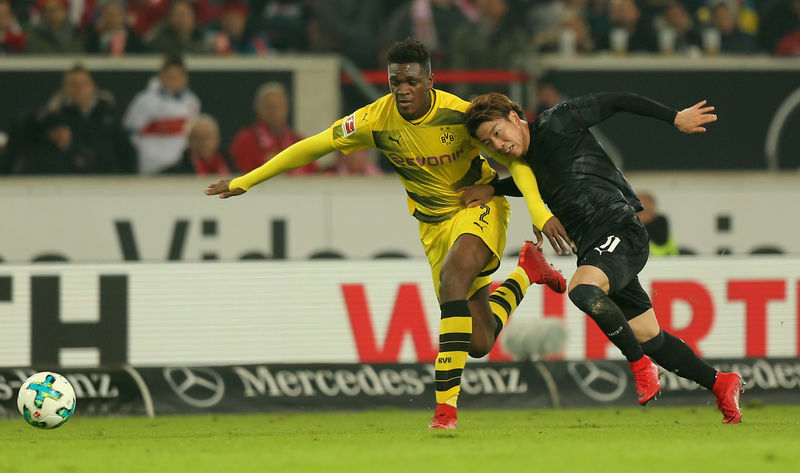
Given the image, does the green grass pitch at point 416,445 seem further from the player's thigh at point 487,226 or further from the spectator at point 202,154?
the spectator at point 202,154

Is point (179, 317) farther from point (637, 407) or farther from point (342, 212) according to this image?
point (637, 407)

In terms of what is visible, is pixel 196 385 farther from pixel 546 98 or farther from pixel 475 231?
pixel 546 98

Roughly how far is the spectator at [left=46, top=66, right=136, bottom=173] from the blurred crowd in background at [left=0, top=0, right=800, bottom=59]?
1.07m

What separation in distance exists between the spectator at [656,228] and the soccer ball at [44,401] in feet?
19.4

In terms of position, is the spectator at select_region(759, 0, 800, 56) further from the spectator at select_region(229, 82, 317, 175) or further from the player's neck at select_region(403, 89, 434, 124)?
the player's neck at select_region(403, 89, 434, 124)

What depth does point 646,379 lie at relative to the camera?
732 cm

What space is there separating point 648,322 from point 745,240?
19.8 ft

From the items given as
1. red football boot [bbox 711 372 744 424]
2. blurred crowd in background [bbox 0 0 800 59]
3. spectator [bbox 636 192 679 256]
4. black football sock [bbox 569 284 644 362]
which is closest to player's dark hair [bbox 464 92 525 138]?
black football sock [bbox 569 284 644 362]

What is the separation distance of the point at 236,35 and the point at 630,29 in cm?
457

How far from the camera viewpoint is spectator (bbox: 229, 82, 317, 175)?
42.7 feet

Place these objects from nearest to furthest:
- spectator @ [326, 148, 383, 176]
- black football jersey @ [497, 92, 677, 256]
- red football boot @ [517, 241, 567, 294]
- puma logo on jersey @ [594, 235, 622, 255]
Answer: puma logo on jersey @ [594, 235, 622, 255]
black football jersey @ [497, 92, 677, 256]
red football boot @ [517, 241, 567, 294]
spectator @ [326, 148, 383, 176]

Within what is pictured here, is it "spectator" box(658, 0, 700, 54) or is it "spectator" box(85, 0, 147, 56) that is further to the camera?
"spectator" box(658, 0, 700, 54)

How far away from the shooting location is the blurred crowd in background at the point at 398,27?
46.4 ft

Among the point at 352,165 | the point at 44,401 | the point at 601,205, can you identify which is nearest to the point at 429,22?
the point at 352,165
